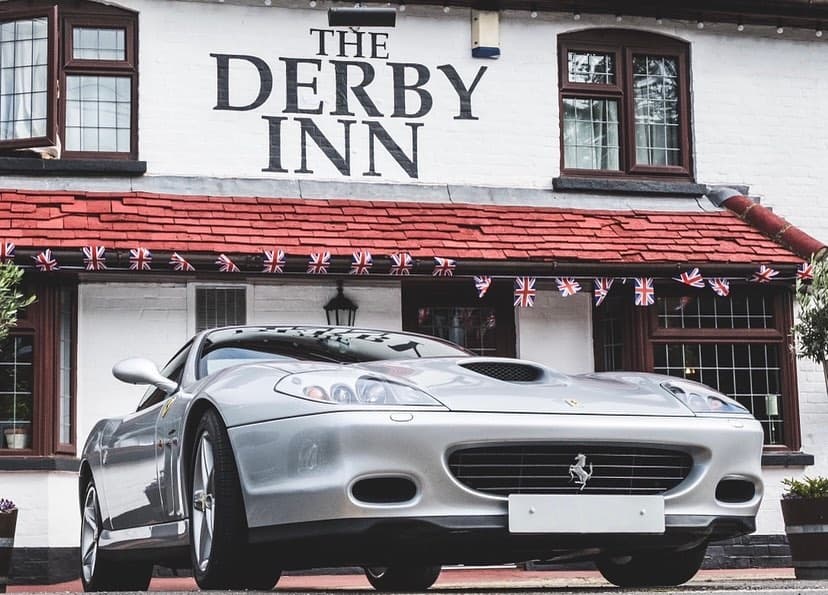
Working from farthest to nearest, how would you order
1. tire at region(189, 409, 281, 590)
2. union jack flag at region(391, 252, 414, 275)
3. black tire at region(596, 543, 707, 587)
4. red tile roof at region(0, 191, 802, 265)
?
union jack flag at region(391, 252, 414, 275) → red tile roof at region(0, 191, 802, 265) → black tire at region(596, 543, 707, 587) → tire at region(189, 409, 281, 590)

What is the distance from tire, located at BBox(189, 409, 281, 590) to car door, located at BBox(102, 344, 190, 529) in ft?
1.98

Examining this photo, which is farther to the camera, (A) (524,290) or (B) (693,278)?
(B) (693,278)

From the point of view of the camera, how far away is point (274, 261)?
41.8 feet

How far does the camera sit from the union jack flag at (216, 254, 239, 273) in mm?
12617

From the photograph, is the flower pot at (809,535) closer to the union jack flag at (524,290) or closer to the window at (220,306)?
the union jack flag at (524,290)

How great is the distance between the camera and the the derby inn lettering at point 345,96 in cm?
1427

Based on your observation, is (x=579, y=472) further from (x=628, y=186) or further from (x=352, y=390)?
(x=628, y=186)

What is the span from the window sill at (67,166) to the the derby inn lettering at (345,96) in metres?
1.06

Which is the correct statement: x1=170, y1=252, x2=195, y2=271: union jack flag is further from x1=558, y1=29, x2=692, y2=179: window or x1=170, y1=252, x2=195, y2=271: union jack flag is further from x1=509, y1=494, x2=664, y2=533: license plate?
x1=509, y1=494, x2=664, y2=533: license plate

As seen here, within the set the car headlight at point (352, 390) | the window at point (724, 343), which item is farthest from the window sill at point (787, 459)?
the car headlight at point (352, 390)

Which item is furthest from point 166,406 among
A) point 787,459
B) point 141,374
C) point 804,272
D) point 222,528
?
point 787,459

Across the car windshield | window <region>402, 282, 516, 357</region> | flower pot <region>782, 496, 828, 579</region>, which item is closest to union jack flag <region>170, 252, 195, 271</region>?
window <region>402, 282, 516, 357</region>

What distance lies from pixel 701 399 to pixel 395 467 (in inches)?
61.2

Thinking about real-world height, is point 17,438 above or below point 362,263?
below
